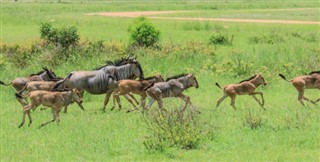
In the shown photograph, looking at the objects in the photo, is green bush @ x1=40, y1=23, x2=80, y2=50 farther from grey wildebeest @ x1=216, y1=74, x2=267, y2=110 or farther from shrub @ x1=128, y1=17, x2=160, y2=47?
grey wildebeest @ x1=216, y1=74, x2=267, y2=110

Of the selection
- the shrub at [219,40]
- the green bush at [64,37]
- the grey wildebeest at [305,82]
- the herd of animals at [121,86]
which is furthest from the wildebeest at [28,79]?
the shrub at [219,40]

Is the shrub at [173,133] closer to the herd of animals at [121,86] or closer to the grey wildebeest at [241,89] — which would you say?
the herd of animals at [121,86]

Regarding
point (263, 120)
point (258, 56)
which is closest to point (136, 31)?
point (258, 56)

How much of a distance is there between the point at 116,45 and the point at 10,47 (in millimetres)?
5288

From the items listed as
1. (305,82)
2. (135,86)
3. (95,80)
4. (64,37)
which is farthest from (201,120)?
(64,37)

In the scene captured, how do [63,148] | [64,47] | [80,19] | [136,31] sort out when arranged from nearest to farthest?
[63,148] → [64,47] → [136,31] → [80,19]

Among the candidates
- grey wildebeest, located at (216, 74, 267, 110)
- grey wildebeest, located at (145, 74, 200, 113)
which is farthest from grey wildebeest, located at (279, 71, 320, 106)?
grey wildebeest, located at (145, 74, 200, 113)

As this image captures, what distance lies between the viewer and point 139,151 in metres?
12.6

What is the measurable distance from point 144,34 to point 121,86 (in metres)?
15.7

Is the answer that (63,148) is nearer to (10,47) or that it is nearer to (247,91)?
(247,91)

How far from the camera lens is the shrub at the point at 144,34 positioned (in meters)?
33.3

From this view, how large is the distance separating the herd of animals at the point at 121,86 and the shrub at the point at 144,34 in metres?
13.2

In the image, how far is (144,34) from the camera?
33438 millimetres

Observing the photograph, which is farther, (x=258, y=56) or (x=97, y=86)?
(x=258, y=56)
